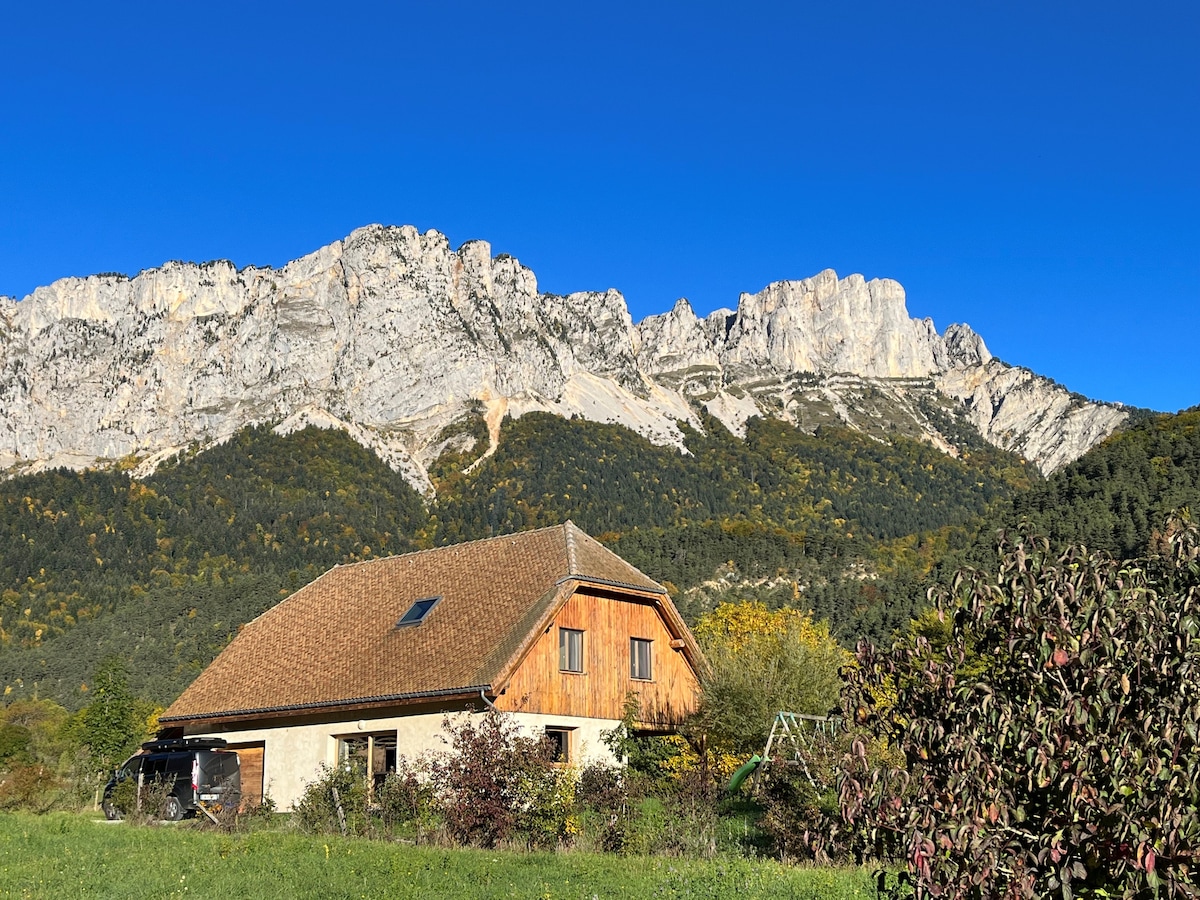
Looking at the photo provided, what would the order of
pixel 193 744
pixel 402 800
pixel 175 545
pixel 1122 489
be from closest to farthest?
pixel 402 800 → pixel 193 744 → pixel 1122 489 → pixel 175 545

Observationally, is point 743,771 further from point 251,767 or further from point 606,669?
point 251,767

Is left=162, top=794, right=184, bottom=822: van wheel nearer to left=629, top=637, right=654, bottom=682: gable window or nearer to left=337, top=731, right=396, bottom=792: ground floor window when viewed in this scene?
left=337, top=731, right=396, bottom=792: ground floor window

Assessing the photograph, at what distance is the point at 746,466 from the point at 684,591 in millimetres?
103929

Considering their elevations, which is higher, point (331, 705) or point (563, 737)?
point (331, 705)

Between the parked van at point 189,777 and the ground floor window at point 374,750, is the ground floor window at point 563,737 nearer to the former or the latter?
the ground floor window at point 374,750

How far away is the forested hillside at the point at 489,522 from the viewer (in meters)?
78.6

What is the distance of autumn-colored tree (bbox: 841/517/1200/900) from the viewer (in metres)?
5.32

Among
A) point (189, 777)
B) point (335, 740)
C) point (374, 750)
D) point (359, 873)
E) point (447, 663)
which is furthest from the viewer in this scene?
point (335, 740)

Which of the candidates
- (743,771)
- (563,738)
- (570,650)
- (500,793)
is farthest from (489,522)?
(500,793)

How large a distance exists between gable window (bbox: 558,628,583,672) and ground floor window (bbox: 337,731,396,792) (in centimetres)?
467

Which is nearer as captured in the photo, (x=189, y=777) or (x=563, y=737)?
(x=189, y=777)

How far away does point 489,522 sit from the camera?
151625 millimetres

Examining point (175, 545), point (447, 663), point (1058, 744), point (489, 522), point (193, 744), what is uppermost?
point (489, 522)

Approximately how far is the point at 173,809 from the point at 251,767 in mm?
4715
